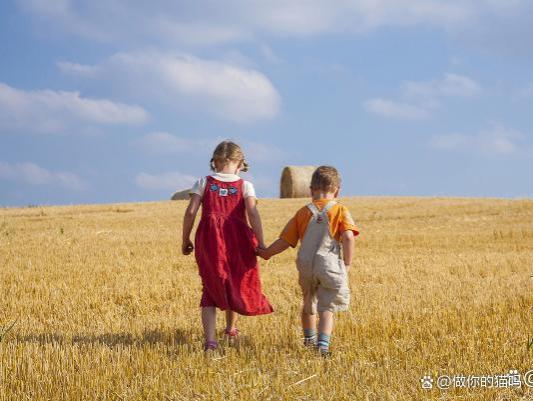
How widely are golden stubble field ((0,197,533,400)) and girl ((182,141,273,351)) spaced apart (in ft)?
1.23

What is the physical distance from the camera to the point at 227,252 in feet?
18.7

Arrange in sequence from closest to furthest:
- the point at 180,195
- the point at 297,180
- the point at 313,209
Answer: the point at 313,209 → the point at 297,180 → the point at 180,195

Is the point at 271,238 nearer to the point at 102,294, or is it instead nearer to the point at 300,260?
the point at 102,294

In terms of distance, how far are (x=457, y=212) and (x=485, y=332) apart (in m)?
18.1

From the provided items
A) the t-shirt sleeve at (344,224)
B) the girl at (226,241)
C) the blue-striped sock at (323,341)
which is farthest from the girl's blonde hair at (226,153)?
the blue-striped sock at (323,341)

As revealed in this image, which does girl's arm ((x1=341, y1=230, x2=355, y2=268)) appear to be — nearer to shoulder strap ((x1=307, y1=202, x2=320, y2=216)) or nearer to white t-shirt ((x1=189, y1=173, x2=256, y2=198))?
shoulder strap ((x1=307, y1=202, x2=320, y2=216))

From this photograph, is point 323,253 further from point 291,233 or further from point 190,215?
point 190,215

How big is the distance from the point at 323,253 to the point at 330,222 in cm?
26

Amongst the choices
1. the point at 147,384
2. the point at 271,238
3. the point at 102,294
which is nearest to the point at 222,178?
the point at 147,384

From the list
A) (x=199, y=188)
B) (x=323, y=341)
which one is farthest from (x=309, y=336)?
(x=199, y=188)

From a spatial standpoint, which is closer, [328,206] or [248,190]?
[328,206]

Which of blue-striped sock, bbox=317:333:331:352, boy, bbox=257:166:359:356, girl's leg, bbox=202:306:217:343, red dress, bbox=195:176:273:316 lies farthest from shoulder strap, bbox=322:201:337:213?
girl's leg, bbox=202:306:217:343

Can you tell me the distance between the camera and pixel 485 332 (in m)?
5.90

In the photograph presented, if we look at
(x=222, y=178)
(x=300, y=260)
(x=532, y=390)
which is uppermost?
(x=222, y=178)
